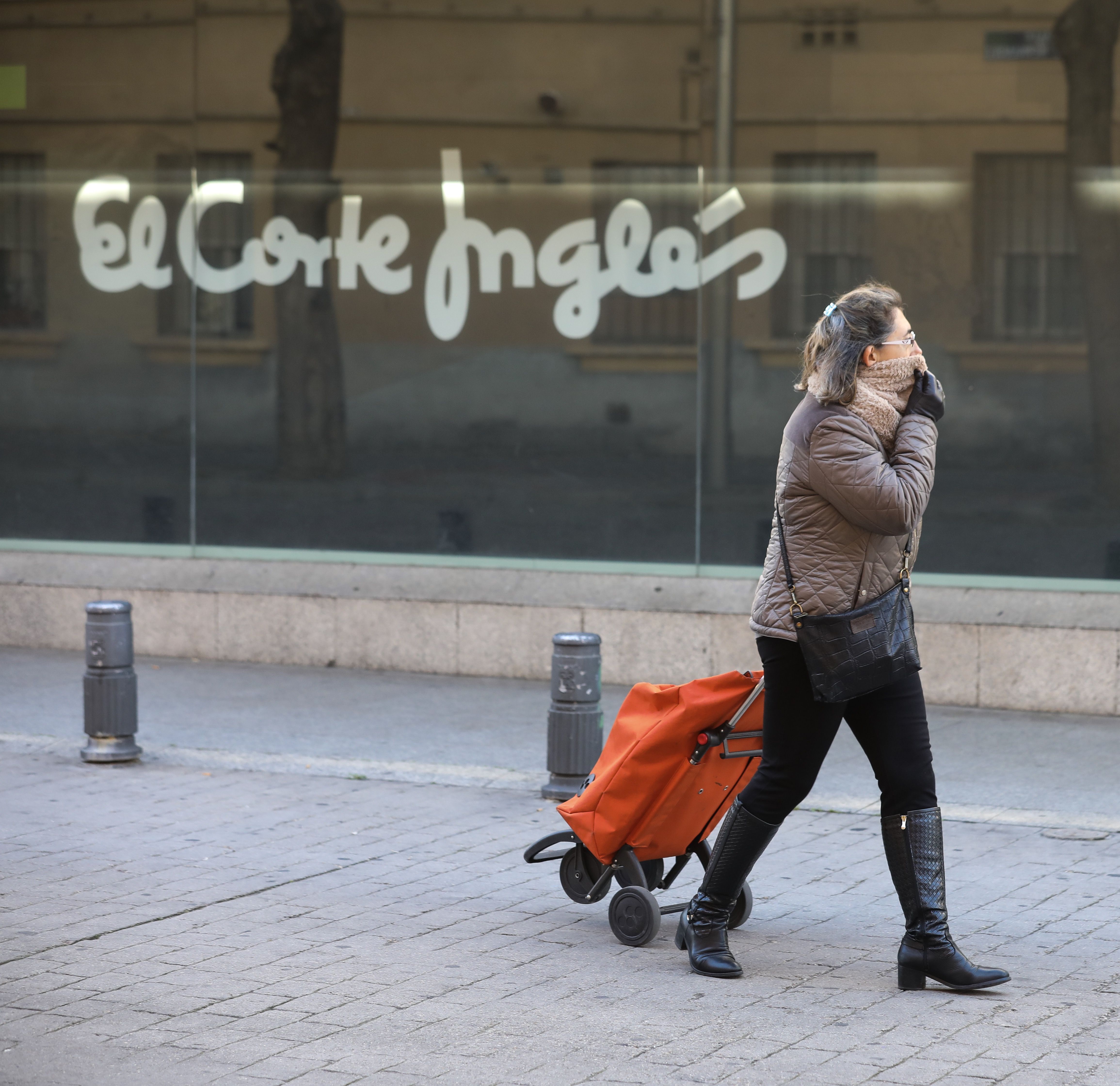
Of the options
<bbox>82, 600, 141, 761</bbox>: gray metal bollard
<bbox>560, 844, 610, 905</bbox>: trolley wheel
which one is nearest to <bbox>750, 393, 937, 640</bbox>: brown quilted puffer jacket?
<bbox>560, 844, 610, 905</bbox>: trolley wheel

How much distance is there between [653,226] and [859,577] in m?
5.95

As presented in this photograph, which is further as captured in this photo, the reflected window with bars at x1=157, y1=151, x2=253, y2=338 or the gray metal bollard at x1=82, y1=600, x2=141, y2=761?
the reflected window with bars at x1=157, y1=151, x2=253, y2=338

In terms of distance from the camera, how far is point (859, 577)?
15.6ft

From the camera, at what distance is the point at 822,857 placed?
6.34m

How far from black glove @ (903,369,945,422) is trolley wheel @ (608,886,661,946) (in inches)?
63.8

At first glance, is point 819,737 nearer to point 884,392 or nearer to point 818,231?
point 884,392

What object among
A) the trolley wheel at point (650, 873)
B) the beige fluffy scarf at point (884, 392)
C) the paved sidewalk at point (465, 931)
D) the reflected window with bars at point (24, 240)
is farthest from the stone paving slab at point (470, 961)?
the reflected window with bars at point (24, 240)

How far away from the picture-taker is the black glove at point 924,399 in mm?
4859

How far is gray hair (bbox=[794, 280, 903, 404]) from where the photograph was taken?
15.7ft

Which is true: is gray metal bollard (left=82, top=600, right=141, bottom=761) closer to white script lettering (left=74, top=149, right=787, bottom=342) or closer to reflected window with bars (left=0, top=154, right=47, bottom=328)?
white script lettering (left=74, top=149, right=787, bottom=342)

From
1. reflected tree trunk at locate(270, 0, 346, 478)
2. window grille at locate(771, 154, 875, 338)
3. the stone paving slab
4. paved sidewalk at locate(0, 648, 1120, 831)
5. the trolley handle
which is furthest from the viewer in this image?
reflected tree trunk at locate(270, 0, 346, 478)

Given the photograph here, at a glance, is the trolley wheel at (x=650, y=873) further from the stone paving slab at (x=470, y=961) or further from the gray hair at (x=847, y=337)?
the gray hair at (x=847, y=337)


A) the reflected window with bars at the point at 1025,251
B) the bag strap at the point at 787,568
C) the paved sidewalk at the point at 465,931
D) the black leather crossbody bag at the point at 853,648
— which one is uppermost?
the reflected window with bars at the point at 1025,251

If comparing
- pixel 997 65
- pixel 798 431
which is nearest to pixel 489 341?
pixel 997 65
